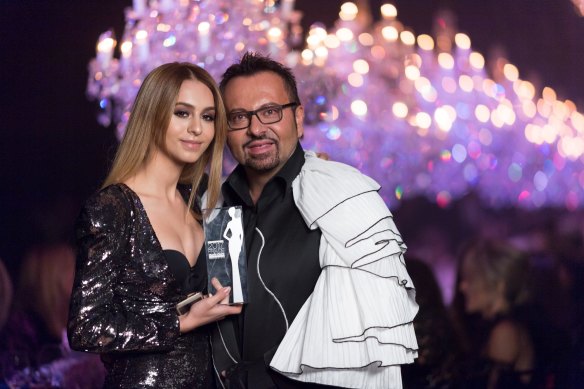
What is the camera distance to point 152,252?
2146 millimetres

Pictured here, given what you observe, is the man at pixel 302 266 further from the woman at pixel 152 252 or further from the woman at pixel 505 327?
the woman at pixel 505 327

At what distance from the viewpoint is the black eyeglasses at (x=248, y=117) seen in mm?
2494

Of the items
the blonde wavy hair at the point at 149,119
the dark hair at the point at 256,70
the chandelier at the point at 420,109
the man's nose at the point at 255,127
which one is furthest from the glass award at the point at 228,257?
the chandelier at the point at 420,109

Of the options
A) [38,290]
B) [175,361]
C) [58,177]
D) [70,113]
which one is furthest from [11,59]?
[175,361]

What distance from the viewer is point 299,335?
2.16m

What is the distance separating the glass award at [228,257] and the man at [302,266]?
0.15 metres

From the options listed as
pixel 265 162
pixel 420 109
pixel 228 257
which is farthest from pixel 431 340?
pixel 228 257

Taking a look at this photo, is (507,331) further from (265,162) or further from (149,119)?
(149,119)

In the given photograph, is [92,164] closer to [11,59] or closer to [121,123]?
[121,123]

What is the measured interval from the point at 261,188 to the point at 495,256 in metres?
2.27

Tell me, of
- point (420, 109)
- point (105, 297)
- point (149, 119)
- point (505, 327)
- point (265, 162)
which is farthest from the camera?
point (420, 109)

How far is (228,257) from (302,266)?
0.26 m

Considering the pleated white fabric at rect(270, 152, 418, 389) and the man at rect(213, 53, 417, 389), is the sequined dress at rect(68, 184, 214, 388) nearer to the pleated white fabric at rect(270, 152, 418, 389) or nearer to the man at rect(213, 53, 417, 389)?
the man at rect(213, 53, 417, 389)

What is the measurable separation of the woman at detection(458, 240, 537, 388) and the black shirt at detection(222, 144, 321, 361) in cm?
234
